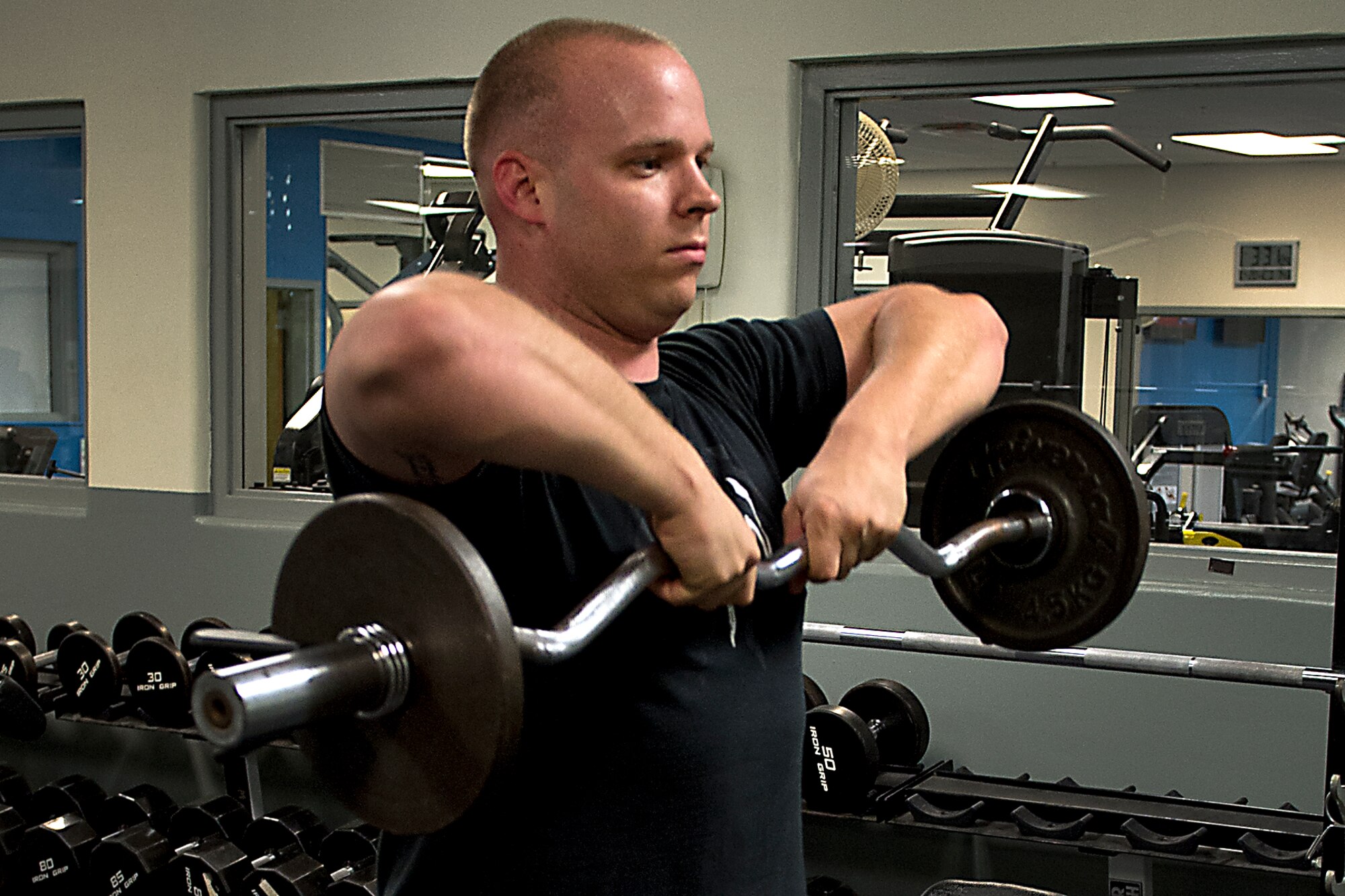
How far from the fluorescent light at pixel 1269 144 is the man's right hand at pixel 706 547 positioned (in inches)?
89.4

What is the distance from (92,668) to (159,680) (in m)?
0.21

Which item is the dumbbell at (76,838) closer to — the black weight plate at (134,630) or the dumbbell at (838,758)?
the black weight plate at (134,630)

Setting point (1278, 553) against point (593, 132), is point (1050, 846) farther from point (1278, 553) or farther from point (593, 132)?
point (593, 132)

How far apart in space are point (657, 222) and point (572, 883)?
472 mm

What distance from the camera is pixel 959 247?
3.01 metres

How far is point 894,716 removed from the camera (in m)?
2.77

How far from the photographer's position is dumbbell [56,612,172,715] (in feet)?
10.4

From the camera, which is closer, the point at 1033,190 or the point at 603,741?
the point at 603,741

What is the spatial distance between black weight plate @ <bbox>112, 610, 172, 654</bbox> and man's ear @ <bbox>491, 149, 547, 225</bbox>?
8.00ft

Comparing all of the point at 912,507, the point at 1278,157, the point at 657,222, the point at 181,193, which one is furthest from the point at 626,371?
the point at 181,193

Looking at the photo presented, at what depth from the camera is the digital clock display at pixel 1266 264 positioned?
2.85 m

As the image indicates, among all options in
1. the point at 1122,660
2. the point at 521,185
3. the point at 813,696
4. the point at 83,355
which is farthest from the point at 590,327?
the point at 83,355

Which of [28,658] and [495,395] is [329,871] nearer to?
[28,658]

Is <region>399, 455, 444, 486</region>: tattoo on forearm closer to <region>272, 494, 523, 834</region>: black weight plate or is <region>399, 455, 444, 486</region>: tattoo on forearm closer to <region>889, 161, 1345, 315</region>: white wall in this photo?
<region>272, 494, 523, 834</region>: black weight plate
